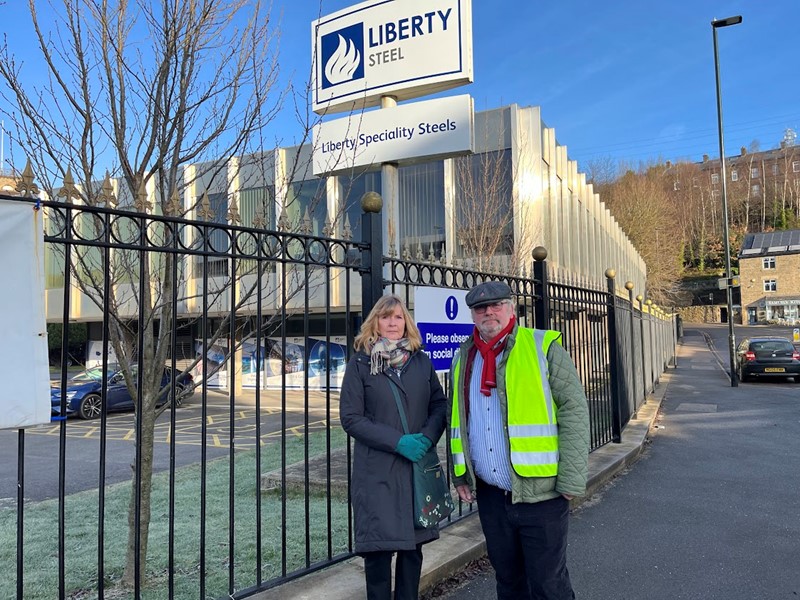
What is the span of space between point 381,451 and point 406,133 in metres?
4.41

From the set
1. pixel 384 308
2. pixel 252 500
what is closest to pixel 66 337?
pixel 384 308

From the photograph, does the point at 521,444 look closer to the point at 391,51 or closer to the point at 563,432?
the point at 563,432

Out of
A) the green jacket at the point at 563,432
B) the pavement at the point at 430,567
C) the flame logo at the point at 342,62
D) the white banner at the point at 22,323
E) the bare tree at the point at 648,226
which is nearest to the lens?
the white banner at the point at 22,323

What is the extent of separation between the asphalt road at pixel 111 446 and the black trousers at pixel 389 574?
2.04 meters

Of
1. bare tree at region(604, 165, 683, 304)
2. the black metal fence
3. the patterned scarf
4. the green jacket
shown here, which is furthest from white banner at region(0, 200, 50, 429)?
bare tree at region(604, 165, 683, 304)

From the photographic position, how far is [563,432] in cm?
266

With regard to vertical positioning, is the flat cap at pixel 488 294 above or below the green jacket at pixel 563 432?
above

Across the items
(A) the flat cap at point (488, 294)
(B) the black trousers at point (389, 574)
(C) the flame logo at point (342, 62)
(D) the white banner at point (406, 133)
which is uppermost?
(C) the flame logo at point (342, 62)

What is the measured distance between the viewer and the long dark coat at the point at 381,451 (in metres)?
2.67

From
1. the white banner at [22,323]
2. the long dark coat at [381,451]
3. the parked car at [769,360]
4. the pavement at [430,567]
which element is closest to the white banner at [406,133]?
the pavement at [430,567]

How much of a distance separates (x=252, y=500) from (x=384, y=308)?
4203 mm

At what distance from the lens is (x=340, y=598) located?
10.4 feet

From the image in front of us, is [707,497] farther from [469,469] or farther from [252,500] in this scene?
[252,500]

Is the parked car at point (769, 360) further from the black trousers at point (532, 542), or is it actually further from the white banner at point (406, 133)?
the black trousers at point (532, 542)
